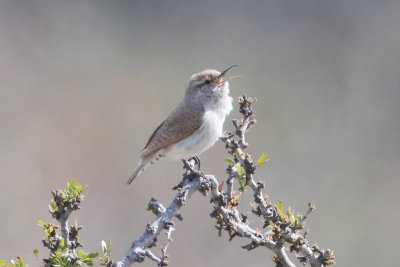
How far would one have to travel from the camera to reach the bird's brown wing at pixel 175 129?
19.5 ft

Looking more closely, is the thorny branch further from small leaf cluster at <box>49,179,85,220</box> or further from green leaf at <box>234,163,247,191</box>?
small leaf cluster at <box>49,179,85,220</box>

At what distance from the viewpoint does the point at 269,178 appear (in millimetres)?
11352

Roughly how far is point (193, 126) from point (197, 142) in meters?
0.15

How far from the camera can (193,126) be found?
239 inches

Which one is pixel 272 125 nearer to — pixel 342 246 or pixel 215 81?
pixel 342 246

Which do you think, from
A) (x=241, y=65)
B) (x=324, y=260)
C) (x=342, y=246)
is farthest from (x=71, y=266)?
(x=241, y=65)

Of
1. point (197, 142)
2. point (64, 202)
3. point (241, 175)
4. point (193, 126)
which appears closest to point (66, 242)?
point (64, 202)

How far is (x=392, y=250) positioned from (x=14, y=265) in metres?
7.79

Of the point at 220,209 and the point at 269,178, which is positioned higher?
the point at 269,178

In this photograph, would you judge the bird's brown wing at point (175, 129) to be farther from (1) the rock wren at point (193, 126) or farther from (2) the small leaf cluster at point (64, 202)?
(2) the small leaf cluster at point (64, 202)

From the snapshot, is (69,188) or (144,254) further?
(69,188)

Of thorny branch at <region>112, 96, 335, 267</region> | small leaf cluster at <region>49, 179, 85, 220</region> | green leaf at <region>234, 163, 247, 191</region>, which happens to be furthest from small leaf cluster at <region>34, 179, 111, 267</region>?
green leaf at <region>234, 163, 247, 191</region>

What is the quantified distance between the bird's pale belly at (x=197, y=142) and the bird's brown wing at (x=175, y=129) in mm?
37

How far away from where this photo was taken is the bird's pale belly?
5.95m
